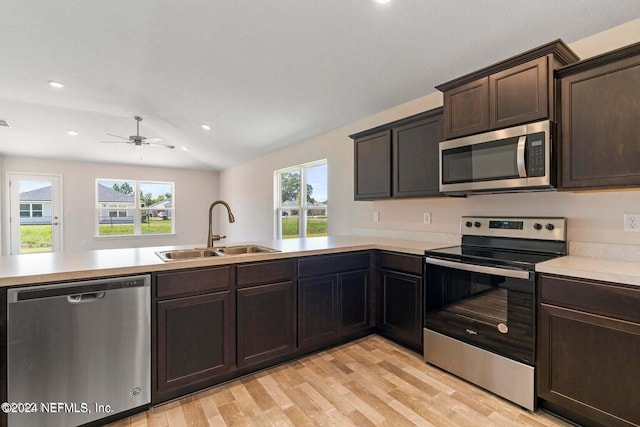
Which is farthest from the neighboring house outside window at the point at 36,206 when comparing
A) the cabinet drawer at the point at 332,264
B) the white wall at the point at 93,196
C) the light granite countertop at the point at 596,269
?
the light granite countertop at the point at 596,269

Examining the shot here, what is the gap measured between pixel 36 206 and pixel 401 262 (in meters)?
7.83

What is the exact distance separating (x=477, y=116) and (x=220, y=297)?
2.21 meters

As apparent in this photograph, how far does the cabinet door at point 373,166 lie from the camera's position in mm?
3045

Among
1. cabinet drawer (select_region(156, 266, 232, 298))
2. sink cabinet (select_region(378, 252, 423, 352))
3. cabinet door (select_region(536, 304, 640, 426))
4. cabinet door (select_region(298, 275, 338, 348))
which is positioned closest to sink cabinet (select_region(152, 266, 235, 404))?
cabinet drawer (select_region(156, 266, 232, 298))

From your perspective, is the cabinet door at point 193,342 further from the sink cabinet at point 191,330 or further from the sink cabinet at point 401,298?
the sink cabinet at point 401,298

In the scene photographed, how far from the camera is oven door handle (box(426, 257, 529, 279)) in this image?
1.81m

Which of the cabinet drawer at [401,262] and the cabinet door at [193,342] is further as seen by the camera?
the cabinet drawer at [401,262]

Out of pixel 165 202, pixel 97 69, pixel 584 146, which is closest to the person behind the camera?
pixel 584 146

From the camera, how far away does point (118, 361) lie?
1.71m

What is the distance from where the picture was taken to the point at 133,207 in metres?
7.54

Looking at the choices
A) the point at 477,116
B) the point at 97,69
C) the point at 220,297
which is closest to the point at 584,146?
the point at 477,116

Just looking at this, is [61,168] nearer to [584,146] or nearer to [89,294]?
[89,294]

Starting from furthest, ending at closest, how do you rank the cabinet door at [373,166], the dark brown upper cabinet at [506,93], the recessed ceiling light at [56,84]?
the recessed ceiling light at [56,84], the cabinet door at [373,166], the dark brown upper cabinet at [506,93]

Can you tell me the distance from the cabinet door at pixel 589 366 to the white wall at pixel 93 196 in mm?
7844
